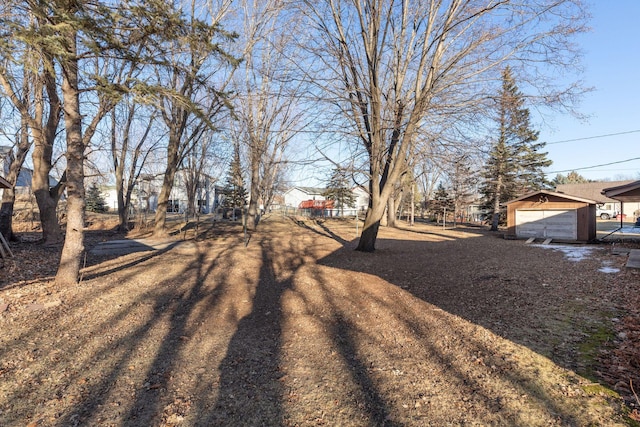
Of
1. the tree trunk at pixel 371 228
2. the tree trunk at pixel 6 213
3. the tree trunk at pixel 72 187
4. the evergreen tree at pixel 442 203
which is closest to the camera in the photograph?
the tree trunk at pixel 72 187

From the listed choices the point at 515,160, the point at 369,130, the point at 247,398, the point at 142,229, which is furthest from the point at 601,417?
the point at 515,160

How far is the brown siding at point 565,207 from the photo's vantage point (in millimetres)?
16219

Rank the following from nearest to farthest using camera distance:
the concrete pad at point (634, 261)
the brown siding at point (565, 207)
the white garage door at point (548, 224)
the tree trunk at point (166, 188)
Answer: the concrete pad at point (634, 261), the tree trunk at point (166, 188), the brown siding at point (565, 207), the white garage door at point (548, 224)

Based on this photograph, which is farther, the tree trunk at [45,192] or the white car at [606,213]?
the white car at [606,213]

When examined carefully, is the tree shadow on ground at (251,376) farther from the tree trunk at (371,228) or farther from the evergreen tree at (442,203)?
the evergreen tree at (442,203)

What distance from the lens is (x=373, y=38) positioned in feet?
32.9

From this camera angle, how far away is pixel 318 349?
3.93 m

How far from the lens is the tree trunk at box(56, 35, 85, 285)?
6.29 meters

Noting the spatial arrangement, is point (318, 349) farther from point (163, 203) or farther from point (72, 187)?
point (163, 203)

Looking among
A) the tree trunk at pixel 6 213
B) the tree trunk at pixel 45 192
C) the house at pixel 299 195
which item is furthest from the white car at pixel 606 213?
the tree trunk at pixel 6 213

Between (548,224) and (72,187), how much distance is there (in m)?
19.9

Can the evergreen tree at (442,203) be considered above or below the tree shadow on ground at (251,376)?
above

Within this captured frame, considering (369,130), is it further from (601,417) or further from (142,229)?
(142,229)

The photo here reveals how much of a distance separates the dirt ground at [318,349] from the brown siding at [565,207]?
10.3m
